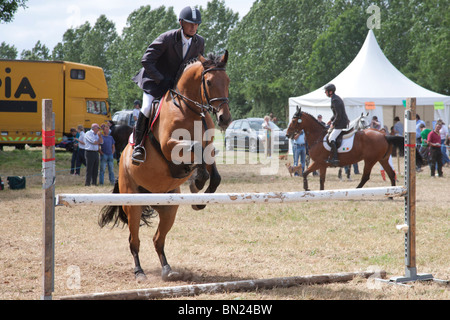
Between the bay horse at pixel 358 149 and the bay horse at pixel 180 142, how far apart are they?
767 centimetres

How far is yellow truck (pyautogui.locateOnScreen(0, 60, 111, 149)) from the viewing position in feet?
76.9

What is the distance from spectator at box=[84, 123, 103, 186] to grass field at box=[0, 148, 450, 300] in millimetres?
2757

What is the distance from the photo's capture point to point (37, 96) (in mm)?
23562

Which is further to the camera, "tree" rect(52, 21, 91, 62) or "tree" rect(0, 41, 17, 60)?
"tree" rect(0, 41, 17, 60)

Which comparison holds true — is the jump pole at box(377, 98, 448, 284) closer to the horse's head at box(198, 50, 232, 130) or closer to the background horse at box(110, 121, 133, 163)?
the horse's head at box(198, 50, 232, 130)

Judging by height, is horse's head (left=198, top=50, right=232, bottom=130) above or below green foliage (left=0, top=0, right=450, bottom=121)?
below

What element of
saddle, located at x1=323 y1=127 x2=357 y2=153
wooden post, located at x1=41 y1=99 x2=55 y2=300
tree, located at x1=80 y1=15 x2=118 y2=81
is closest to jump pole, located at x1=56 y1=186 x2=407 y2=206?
wooden post, located at x1=41 y1=99 x2=55 y2=300

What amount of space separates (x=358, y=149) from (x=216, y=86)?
29.0 ft

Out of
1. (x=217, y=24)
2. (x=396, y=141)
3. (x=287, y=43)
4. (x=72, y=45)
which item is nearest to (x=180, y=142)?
(x=396, y=141)

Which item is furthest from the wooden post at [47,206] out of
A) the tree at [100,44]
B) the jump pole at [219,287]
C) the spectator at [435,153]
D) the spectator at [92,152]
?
the tree at [100,44]

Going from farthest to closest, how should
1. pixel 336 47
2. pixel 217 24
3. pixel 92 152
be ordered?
pixel 217 24
pixel 336 47
pixel 92 152

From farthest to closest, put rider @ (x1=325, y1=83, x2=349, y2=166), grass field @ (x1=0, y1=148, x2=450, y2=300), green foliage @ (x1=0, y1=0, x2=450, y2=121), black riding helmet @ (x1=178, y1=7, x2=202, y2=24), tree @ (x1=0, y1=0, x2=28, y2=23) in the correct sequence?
→ 1. green foliage @ (x1=0, y1=0, x2=450, y2=121)
2. tree @ (x1=0, y1=0, x2=28, y2=23)
3. rider @ (x1=325, y1=83, x2=349, y2=166)
4. black riding helmet @ (x1=178, y1=7, x2=202, y2=24)
5. grass field @ (x1=0, y1=148, x2=450, y2=300)

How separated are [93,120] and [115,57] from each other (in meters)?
31.4

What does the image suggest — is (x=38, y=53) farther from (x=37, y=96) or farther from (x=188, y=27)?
(x=188, y=27)
